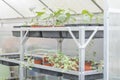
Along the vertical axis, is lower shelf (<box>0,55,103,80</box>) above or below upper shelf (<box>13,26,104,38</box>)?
below

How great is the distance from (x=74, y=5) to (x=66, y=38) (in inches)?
26.6

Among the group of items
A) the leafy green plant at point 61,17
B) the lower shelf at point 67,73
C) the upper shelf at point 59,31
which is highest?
the leafy green plant at point 61,17

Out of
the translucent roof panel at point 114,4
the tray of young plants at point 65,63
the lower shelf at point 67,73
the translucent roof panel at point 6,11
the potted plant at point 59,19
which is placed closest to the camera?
the translucent roof panel at point 114,4

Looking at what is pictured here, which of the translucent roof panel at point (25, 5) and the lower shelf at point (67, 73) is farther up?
the translucent roof panel at point (25, 5)

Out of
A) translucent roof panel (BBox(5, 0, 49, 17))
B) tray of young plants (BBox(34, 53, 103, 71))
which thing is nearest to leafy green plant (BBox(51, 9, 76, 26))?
tray of young plants (BBox(34, 53, 103, 71))

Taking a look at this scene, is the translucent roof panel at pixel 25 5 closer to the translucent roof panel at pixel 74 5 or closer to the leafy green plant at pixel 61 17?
the translucent roof panel at pixel 74 5

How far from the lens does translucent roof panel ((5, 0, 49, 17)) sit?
13.1ft

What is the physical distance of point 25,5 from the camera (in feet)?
14.0

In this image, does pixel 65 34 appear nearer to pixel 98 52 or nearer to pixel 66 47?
pixel 98 52

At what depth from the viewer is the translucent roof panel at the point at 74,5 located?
10.7 feet

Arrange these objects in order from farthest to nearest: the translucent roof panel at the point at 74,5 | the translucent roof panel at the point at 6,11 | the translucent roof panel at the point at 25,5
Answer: the translucent roof panel at the point at 6,11
the translucent roof panel at the point at 25,5
the translucent roof panel at the point at 74,5

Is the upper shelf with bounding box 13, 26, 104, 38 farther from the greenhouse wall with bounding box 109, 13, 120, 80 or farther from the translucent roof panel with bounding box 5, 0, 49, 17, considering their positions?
the translucent roof panel with bounding box 5, 0, 49, 17

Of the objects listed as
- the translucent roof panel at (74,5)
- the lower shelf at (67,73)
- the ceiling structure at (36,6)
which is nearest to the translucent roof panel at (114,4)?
the lower shelf at (67,73)

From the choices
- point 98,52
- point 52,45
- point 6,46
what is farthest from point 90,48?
point 6,46
